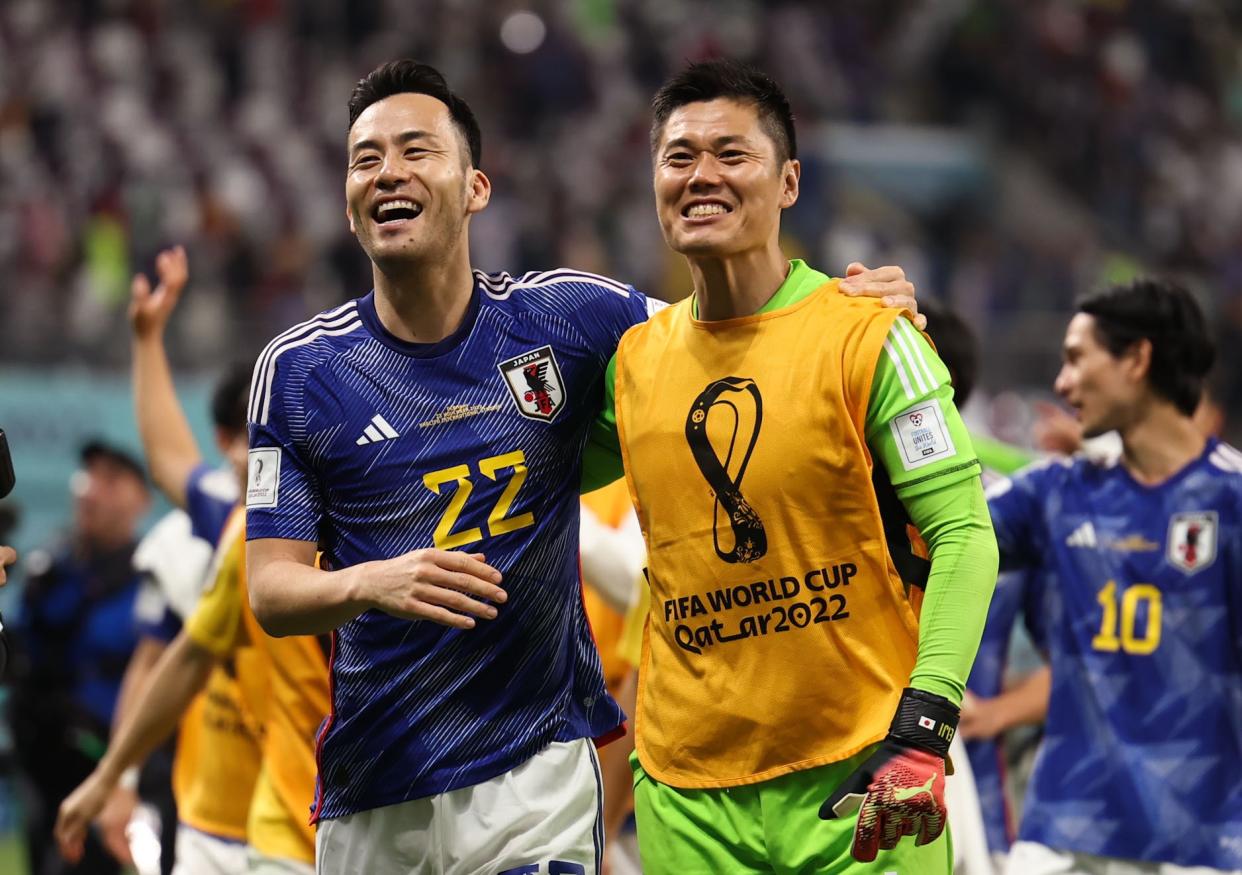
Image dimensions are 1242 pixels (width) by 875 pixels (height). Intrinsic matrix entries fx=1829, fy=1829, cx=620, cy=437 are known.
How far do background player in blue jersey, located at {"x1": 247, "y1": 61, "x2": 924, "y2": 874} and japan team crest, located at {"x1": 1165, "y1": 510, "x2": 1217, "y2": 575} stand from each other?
2.05m

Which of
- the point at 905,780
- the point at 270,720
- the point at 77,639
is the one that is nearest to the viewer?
Answer: the point at 905,780

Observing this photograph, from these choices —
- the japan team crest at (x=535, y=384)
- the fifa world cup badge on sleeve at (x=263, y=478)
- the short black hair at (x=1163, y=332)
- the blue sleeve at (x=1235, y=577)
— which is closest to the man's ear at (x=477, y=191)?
the japan team crest at (x=535, y=384)

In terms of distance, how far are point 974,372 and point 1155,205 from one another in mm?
18652

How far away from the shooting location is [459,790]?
439 cm

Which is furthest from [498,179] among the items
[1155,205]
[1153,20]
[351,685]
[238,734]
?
[351,685]

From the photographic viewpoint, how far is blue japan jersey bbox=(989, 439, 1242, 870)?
18.1ft

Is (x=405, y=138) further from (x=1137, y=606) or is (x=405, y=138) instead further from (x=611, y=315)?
(x=1137, y=606)

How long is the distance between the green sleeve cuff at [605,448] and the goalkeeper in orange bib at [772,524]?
0.27m

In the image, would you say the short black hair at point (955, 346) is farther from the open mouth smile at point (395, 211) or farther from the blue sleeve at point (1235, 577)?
the open mouth smile at point (395, 211)

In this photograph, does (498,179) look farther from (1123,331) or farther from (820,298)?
(820,298)

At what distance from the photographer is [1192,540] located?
5566 millimetres

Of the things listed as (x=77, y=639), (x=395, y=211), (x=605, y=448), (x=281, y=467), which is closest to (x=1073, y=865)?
(x=605, y=448)

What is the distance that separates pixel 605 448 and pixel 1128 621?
77.3 inches

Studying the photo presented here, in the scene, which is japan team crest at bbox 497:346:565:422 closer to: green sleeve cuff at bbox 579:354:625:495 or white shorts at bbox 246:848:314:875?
green sleeve cuff at bbox 579:354:625:495
